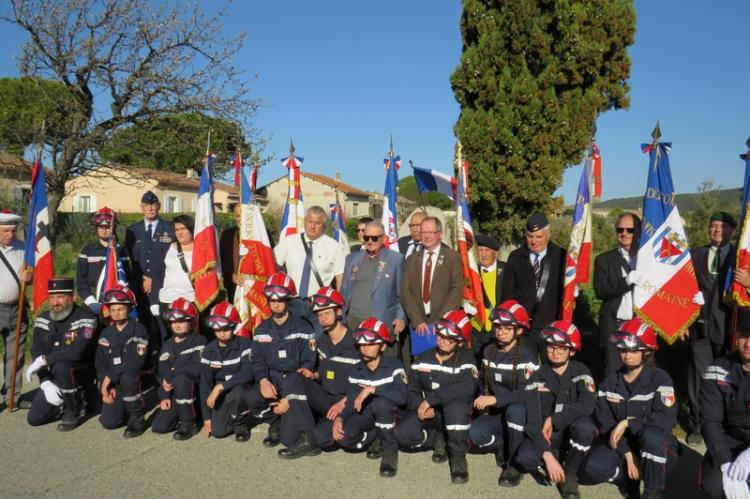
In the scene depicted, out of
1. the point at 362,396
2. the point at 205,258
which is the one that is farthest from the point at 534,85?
the point at 362,396

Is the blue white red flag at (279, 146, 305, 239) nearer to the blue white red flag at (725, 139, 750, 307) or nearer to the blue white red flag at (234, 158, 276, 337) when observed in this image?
the blue white red flag at (234, 158, 276, 337)

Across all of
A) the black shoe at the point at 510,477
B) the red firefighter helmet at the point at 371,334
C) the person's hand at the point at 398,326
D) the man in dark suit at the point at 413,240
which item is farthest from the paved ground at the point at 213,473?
the man in dark suit at the point at 413,240

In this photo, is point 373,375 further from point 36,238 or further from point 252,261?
point 36,238

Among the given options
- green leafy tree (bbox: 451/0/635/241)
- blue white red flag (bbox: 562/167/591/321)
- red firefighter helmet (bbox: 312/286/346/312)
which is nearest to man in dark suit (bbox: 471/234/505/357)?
blue white red flag (bbox: 562/167/591/321)

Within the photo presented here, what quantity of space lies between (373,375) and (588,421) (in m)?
1.87

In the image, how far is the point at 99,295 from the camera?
7.23 meters

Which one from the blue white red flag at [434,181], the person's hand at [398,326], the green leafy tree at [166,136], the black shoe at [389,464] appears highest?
the green leafy tree at [166,136]

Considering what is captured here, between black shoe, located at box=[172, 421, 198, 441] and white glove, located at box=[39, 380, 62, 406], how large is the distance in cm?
137

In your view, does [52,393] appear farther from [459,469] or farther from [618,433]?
[618,433]

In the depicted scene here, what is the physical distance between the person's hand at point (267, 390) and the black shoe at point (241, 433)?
0.41 m

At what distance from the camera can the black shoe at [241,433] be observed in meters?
5.79

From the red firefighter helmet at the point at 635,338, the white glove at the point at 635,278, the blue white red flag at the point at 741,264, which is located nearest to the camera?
the red firefighter helmet at the point at 635,338

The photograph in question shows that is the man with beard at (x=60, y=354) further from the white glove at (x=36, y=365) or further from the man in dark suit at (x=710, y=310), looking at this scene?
the man in dark suit at (x=710, y=310)

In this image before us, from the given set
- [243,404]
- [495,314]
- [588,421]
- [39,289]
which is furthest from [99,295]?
[588,421]
